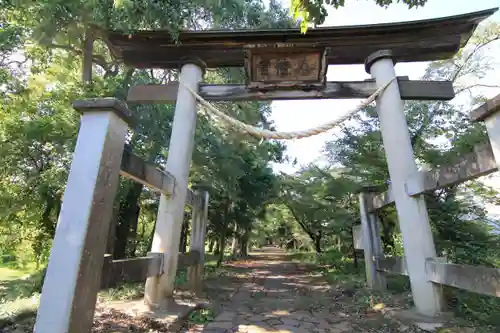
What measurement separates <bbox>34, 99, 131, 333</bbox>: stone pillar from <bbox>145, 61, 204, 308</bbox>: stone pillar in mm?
1799

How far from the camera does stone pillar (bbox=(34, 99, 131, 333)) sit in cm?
197

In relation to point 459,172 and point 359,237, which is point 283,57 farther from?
point 359,237

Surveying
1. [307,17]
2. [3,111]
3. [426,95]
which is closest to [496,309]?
[426,95]

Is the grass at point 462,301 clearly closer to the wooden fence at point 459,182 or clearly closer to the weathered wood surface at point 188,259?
the wooden fence at point 459,182

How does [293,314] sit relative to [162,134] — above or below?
below

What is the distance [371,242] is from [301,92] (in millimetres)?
3193

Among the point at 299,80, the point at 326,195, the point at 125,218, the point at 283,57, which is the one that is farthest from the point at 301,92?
the point at 125,218

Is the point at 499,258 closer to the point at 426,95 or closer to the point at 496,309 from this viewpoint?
the point at 496,309

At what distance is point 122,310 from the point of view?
152 inches

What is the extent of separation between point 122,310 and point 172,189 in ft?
5.68

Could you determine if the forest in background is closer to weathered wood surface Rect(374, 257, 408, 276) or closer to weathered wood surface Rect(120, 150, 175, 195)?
weathered wood surface Rect(374, 257, 408, 276)

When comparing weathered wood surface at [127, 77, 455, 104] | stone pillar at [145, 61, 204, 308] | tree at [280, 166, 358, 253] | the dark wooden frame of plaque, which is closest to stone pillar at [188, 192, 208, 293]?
stone pillar at [145, 61, 204, 308]

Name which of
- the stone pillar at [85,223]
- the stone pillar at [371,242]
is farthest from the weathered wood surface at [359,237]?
the stone pillar at [85,223]

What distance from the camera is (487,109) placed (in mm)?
2514
